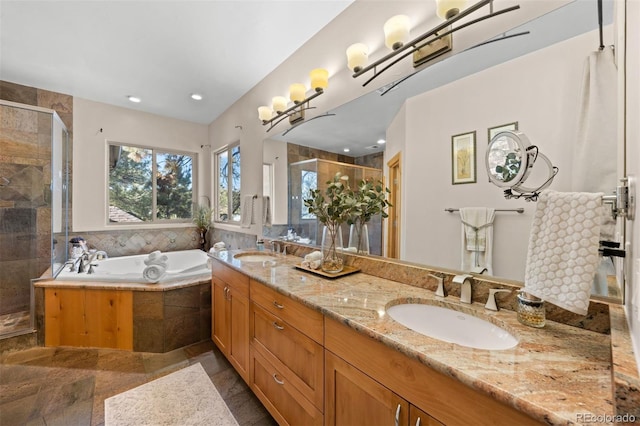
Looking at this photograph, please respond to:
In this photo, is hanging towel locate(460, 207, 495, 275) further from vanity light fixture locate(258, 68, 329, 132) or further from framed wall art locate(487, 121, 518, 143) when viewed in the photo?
vanity light fixture locate(258, 68, 329, 132)

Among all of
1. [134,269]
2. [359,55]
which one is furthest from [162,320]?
[359,55]

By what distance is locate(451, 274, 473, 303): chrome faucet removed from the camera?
3.59ft

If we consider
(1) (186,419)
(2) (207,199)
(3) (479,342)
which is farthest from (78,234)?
(3) (479,342)

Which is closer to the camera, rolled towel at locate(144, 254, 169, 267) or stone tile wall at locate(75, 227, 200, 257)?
rolled towel at locate(144, 254, 169, 267)

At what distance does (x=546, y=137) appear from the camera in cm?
95

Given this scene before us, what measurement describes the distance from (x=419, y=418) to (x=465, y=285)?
22.7 inches

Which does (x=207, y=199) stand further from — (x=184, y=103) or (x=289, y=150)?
(x=289, y=150)

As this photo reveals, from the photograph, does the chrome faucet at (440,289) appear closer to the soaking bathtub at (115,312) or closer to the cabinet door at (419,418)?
the cabinet door at (419,418)

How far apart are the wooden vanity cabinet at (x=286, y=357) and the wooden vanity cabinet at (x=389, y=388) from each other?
8cm

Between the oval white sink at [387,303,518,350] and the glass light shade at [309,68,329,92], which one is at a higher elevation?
the glass light shade at [309,68,329,92]

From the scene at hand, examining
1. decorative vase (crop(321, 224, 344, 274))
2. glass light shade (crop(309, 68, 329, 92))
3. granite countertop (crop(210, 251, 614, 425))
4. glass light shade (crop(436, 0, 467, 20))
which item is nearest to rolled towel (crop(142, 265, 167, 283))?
decorative vase (crop(321, 224, 344, 274))

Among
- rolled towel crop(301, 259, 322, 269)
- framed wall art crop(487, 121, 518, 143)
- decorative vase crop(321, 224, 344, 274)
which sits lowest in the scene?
rolled towel crop(301, 259, 322, 269)

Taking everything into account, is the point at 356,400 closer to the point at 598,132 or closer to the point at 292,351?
the point at 292,351

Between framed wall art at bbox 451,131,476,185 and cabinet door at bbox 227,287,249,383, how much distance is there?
145 centimetres
